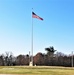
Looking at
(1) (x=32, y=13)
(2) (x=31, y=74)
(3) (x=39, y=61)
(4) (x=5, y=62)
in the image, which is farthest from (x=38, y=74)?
(4) (x=5, y=62)

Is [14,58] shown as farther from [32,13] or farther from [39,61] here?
[32,13]

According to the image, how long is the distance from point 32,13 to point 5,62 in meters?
39.5

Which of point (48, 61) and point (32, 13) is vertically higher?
point (32, 13)

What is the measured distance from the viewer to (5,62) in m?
78.9

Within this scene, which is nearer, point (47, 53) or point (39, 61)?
point (39, 61)

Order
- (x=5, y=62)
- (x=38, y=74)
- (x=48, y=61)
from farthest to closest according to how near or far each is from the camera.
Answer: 1. (x=5, y=62)
2. (x=48, y=61)
3. (x=38, y=74)

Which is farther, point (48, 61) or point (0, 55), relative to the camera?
point (0, 55)

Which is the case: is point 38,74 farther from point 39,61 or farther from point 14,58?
point 14,58

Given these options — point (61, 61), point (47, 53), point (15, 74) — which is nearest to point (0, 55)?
point (47, 53)

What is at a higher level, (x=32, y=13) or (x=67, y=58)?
(x=32, y=13)

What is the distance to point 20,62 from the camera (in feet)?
243

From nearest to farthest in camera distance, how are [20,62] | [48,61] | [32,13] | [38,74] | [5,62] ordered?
[38,74] < [32,13] < [48,61] < [20,62] < [5,62]

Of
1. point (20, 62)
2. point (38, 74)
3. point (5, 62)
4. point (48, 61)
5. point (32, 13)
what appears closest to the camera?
point (38, 74)

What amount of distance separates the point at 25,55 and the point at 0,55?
937 cm
